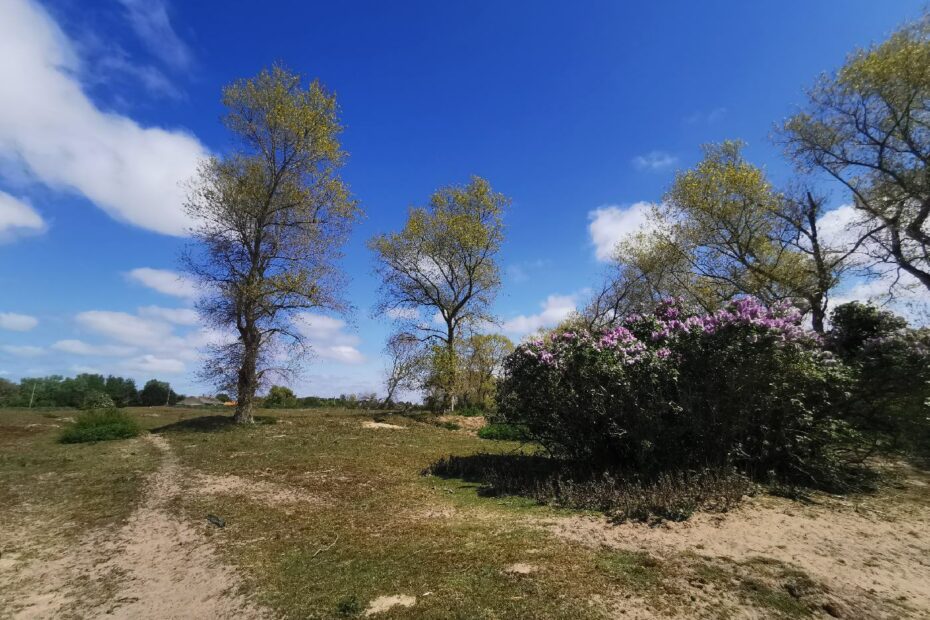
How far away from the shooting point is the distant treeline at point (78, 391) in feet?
126

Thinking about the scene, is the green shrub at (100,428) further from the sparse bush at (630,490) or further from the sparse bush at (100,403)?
the sparse bush at (630,490)

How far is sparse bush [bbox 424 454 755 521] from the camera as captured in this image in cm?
537

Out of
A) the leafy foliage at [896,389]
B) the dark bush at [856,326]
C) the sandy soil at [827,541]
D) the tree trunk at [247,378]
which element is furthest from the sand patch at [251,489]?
the dark bush at [856,326]

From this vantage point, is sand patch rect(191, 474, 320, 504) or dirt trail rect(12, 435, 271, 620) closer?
dirt trail rect(12, 435, 271, 620)

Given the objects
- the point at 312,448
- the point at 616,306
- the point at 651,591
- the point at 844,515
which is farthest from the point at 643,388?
the point at 616,306

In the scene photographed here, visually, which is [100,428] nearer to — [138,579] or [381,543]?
[138,579]

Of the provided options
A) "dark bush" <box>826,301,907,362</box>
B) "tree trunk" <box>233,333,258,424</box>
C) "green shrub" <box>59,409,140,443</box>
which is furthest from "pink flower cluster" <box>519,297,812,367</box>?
"green shrub" <box>59,409,140,443</box>

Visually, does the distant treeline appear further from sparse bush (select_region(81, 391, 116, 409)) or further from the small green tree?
sparse bush (select_region(81, 391, 116, 409))

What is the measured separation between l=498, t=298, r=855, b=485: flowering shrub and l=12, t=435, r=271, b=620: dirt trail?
508 cm

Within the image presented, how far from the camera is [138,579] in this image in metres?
4.62

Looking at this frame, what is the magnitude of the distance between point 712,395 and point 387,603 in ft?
17.3

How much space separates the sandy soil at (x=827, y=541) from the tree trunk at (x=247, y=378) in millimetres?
14574

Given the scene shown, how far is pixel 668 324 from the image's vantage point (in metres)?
7.27

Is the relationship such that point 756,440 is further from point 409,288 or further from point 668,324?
point 409,288
